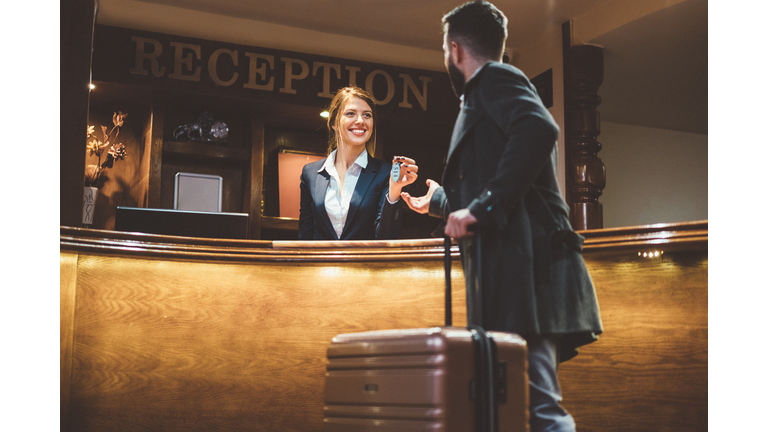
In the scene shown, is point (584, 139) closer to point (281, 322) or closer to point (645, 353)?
point (645, 353)

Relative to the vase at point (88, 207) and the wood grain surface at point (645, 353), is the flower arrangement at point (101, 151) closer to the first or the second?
the vase at point (88, 207)

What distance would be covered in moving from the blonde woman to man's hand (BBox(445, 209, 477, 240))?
1.35 meters

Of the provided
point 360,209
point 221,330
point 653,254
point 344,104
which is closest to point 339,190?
point 360,209

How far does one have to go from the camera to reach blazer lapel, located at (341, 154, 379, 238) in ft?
9.29

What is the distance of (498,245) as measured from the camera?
1.38 metres

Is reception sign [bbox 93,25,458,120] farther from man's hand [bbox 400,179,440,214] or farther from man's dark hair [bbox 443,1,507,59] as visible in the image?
man's dark hair [bbox 443,1,507,59]

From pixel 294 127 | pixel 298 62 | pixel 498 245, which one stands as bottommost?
pixel 498 245

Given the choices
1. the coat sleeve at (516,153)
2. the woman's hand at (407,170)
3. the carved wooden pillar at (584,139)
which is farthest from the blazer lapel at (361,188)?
the carved wooden pillar at (584,139)

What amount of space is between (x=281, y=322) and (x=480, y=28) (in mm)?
1232

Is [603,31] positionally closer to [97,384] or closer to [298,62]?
[298,62]

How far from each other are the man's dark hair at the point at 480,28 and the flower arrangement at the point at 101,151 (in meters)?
3.17

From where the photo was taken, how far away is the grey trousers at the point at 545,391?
1307 millimetres

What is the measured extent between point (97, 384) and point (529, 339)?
1.46m

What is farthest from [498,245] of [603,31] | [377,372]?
[603,31]
